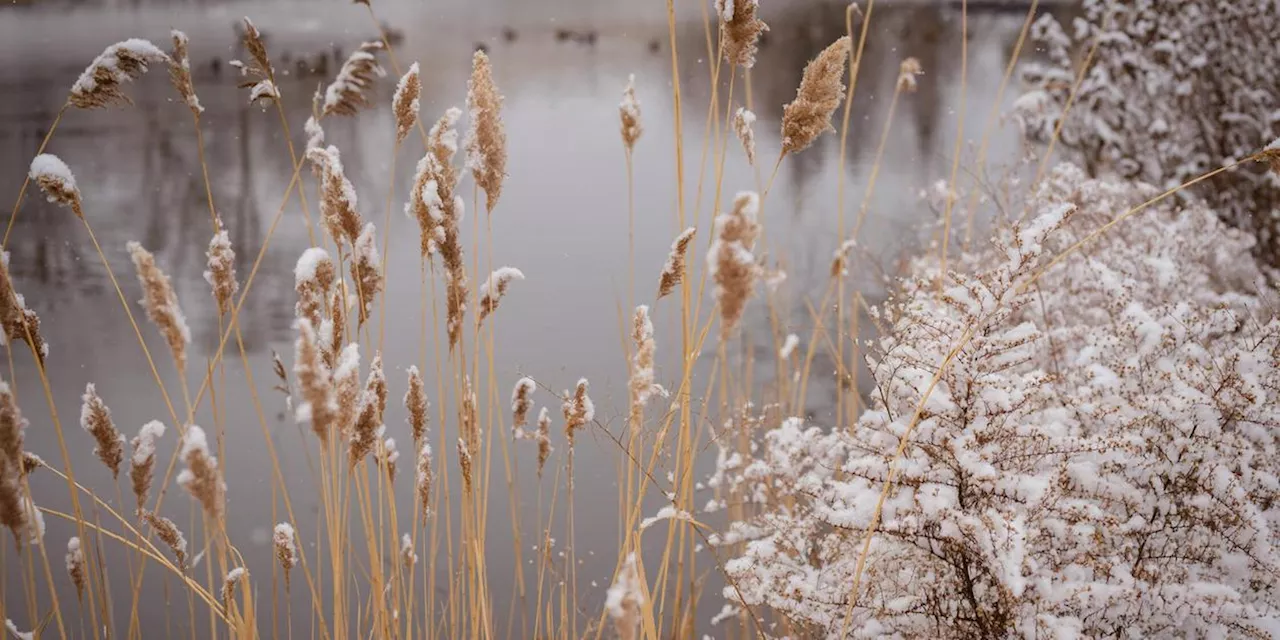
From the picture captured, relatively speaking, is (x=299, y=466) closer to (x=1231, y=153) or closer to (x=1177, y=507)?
(x=1177, y=507)

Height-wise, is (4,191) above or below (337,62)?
below

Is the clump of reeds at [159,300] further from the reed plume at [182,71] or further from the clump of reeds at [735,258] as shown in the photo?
the clump of reeds at [735,258]

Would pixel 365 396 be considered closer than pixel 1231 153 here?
Yes

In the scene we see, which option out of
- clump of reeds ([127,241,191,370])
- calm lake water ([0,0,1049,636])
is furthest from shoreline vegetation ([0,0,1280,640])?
calm lake water ([0,0,1049,636])

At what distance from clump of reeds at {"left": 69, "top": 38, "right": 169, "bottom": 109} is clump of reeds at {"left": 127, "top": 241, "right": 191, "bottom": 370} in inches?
15.9

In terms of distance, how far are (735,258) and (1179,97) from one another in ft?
17.6

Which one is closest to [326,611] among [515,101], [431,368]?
[431,368]

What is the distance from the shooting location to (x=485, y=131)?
1364 mm

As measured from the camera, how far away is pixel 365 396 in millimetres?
1224

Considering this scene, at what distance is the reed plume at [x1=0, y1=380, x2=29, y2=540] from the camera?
3.49ft

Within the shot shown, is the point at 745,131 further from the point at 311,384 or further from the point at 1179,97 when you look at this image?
the point at 1179,97

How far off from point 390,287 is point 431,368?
0.98 m

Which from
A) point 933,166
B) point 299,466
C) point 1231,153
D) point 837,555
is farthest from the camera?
point 933,166

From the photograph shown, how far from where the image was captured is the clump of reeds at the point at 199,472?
0.91 m
